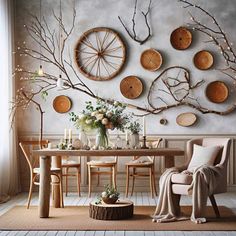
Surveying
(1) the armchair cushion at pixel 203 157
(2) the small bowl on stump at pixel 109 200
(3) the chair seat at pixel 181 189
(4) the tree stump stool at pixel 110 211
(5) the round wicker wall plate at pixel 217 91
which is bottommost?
(4) the tree stump stool at pixel 110 211

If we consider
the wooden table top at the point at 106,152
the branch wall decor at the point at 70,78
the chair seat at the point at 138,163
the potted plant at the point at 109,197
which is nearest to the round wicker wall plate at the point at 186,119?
the branch wall decor at the point at 70,78

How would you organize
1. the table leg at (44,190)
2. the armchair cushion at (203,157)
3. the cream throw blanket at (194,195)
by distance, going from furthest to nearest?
the armchair cushion at (203,157) < the table leg at (44,190) < the cream throw blanket at (194,195)

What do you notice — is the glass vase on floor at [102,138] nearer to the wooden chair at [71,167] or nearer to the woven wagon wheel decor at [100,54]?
the wooden chair at [71,167]

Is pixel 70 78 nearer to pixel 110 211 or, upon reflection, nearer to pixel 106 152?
pixel 106 152

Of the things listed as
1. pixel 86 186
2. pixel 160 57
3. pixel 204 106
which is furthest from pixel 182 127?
pixel 86 186

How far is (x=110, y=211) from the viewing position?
5.72 meters

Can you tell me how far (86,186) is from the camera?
827cm

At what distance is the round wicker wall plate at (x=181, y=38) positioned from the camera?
813cm

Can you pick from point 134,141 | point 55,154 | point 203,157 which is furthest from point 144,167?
point 55,154

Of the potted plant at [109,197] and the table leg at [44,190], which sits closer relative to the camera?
the potted plant at [109,197]

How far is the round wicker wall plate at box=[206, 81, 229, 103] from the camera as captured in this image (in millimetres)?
8109

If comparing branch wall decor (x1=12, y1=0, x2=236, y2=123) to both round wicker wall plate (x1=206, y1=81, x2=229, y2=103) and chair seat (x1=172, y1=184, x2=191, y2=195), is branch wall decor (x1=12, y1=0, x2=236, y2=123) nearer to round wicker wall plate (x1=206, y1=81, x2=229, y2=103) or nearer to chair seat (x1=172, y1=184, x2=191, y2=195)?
round wicker wall plate (x1=206, y1=81, x2=229, y2=103)

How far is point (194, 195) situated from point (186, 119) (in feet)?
8.67

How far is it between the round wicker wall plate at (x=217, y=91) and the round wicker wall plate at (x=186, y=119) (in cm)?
39
